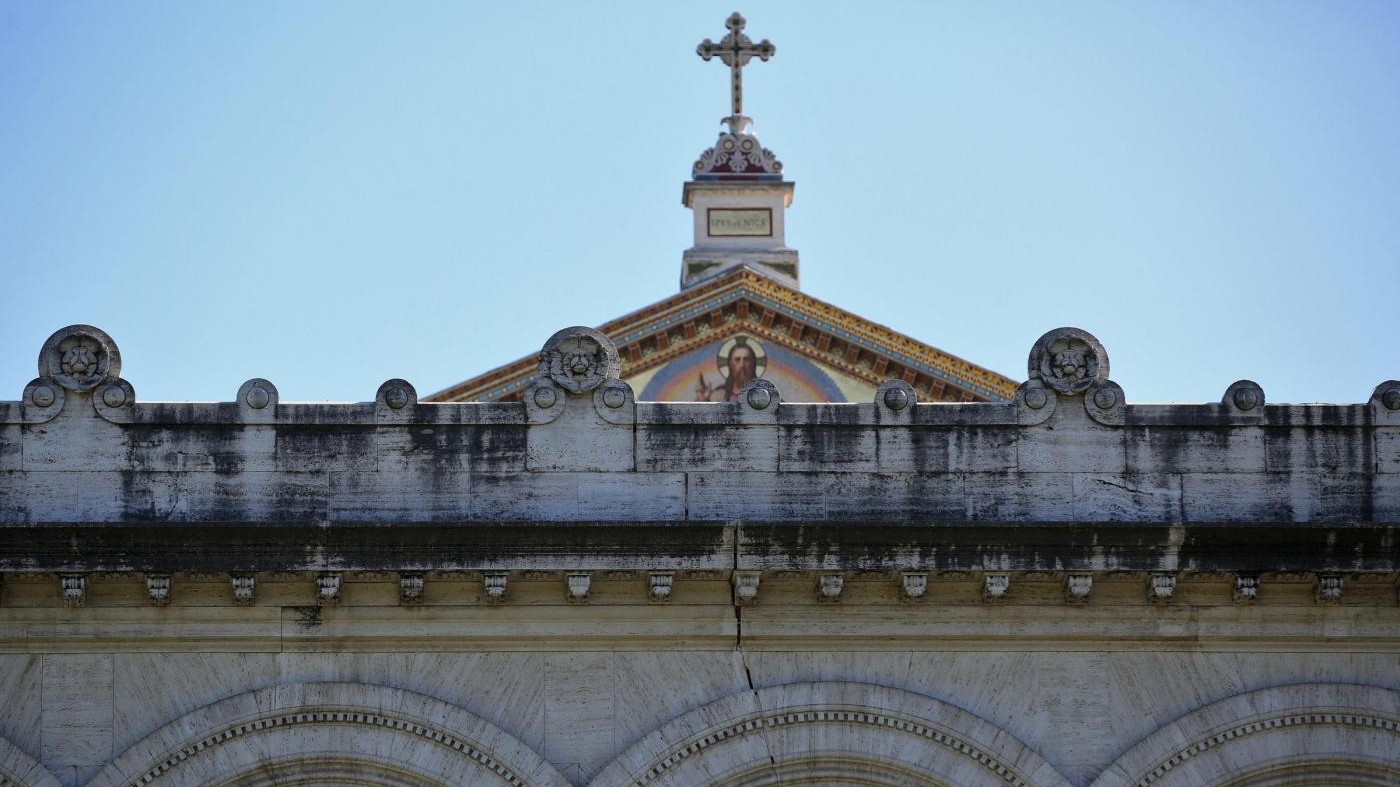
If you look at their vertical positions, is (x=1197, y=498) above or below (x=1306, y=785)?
above

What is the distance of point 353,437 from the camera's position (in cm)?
2312

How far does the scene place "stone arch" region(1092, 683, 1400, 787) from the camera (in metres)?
22.7

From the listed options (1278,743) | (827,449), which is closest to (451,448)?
(827,449)

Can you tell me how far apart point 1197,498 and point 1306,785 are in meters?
2.13

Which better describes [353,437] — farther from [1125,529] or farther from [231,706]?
[1125,529]

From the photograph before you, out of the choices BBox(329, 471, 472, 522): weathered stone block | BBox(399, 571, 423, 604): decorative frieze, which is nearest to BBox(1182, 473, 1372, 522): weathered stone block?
BBox(329, 471, 472, 522): weathered stone block

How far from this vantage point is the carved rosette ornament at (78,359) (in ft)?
75.8

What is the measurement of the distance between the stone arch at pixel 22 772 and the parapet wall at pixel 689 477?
1299mm

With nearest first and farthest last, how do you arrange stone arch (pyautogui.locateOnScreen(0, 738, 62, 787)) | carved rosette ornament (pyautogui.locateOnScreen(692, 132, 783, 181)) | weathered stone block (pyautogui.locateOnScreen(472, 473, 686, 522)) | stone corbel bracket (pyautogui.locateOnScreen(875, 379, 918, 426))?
1. stone arch (pyautogui.locateOnScreen(0, 738, 62, 787))
2. weathered stone block (pyautogui.locateOnScreen(472, 473, 686, 522))
3. stone corbel bracket (pyautogui.locateOnScreen(875, 379, 918, 426))
4. carved rosette ornament (pyautogui.locateOnScreen(692, 132, 783, 181))

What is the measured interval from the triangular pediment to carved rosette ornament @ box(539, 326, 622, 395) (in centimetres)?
2421

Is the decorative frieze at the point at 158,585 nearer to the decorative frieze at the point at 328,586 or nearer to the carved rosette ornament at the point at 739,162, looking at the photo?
the decorative frieze at the point at 328,586

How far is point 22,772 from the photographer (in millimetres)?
22406

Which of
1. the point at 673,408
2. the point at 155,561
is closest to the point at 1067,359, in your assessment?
the point at 673,408

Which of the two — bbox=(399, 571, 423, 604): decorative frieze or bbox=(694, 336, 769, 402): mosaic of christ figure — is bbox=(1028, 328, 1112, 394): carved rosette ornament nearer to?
bbox=(399, 571, 423, 604): decorative frieze
